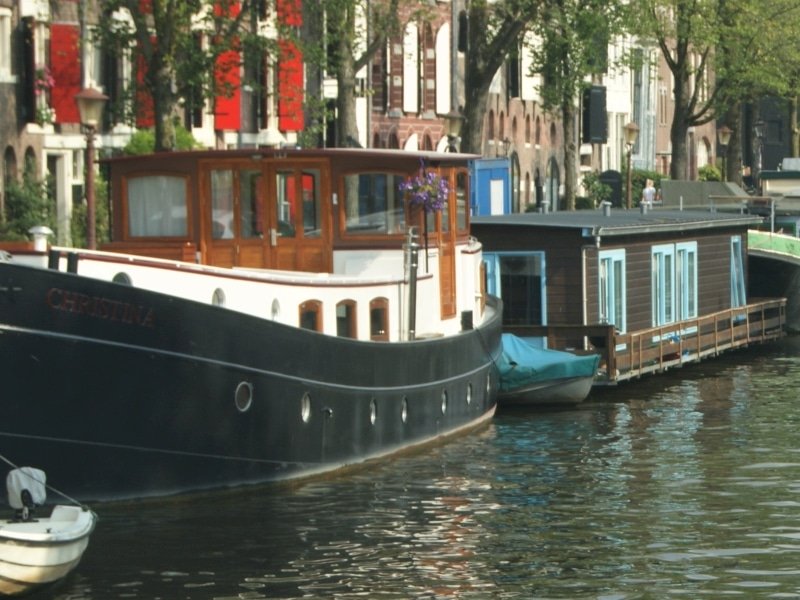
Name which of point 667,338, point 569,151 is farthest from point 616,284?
point 569,151

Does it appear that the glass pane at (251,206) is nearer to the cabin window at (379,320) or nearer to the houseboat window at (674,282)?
the cabin window at (379,320)

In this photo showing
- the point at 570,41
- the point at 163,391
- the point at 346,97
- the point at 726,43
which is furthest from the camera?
the point at 726,43

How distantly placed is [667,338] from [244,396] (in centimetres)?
1811

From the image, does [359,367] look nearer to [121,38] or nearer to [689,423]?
[689,423]

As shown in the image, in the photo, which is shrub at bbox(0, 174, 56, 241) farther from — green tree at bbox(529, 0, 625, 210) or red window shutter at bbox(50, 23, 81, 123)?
green tree at bbox(529, 0, 625, 210)

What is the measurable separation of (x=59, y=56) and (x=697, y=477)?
90.8 ft

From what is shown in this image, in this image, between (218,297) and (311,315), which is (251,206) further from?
(218,297)

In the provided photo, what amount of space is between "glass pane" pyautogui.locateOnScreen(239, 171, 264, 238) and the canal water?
321 centimetres

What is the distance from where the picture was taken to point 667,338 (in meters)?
39.1

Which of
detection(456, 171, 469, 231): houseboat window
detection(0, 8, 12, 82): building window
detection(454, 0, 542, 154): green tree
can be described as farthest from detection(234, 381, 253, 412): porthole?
detection(454, 0, 542, 154): green tree

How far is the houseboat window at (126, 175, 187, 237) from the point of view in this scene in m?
26.0

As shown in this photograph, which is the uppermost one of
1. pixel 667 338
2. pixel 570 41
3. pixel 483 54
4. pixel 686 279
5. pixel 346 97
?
pixel 570 41

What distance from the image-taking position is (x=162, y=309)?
20719mm

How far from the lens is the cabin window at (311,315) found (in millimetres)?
24141
